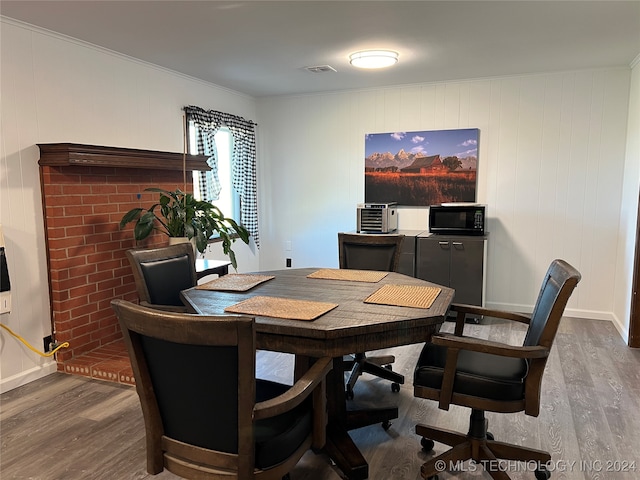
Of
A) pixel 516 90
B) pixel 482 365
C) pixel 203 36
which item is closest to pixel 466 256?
pixel 516 90

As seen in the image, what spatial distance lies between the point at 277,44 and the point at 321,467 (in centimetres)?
276

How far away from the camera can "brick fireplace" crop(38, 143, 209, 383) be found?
3.03m

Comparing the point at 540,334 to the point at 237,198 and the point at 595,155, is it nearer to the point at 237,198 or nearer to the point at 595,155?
the point at 595,155

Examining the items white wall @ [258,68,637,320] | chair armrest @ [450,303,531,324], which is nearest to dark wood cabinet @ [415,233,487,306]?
white wall @ [258,68,637,320]

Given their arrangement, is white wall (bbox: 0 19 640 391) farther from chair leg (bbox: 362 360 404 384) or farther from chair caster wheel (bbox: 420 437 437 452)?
chair caster wheel (bbox: 420 437 437 452)

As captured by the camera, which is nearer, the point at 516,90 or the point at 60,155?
the point at 60,155

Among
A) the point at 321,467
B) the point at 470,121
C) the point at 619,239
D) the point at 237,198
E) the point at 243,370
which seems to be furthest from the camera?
the point at 237,198

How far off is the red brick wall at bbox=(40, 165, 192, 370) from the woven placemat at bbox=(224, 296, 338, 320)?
1732 mm

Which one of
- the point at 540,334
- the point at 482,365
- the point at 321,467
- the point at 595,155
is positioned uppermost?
the point at 595,155

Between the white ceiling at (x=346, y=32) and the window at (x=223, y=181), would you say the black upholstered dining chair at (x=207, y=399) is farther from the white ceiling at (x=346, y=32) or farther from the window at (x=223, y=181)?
the window at (x=223, y=181)

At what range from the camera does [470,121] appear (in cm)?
456

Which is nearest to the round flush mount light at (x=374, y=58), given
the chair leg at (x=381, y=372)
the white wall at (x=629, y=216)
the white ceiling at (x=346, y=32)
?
the white ceiling at (x=346, y=32)

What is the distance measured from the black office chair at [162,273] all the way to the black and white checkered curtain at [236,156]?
6.23 feet

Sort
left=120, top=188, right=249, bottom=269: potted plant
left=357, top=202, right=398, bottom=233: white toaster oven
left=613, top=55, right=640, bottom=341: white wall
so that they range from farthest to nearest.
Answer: left=357, top=202, right=398, bottom=233: white toaster oven, left=613, top=55, right=640, bottom=341: white wall, left=120, top=188, right=249, bottom=269: potted plant
